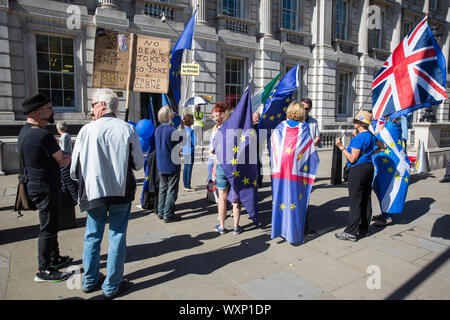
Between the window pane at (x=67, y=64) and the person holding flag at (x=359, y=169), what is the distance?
10.3m

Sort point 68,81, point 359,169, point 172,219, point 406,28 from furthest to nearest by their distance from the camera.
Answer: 1. point 406,28
2. point 68,81
3. point 172,219
4. point 359,169

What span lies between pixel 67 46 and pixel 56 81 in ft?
4.32

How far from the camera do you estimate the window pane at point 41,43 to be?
1052 centimetres

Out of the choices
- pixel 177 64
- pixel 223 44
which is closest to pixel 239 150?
pixel 177 64

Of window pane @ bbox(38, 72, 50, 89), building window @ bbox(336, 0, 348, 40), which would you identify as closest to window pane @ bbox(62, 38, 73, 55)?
window pane @ bbox(38, 72, 50, 89)

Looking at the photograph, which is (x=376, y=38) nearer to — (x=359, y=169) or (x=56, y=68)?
(x=56, y=68)

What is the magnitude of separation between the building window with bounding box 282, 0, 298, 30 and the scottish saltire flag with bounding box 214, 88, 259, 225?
14.6 meters

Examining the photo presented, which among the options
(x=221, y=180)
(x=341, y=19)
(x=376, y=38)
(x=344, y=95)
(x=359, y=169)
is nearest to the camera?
(x=359, y=169)

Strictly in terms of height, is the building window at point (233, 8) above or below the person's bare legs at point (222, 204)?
above

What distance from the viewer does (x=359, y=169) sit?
4.42 meters

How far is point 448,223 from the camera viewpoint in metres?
5.22

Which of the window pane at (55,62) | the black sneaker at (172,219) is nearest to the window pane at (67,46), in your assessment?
the window pane at (55,62)

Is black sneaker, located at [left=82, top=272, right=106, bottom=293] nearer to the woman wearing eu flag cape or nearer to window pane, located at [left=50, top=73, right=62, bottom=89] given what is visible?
the woman wearing eu flag cape

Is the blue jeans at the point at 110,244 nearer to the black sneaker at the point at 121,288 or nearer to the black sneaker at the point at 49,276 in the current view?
the black sneaker at the point at 121,288
